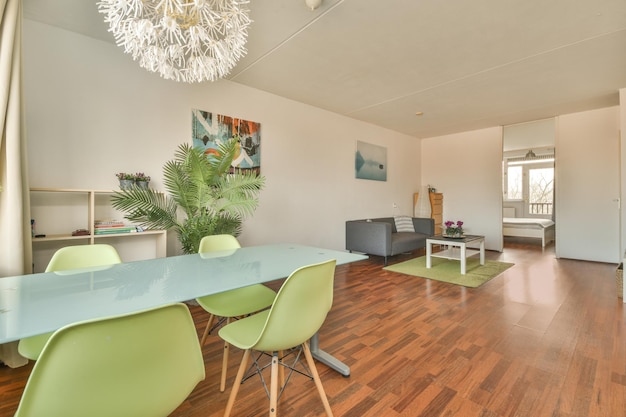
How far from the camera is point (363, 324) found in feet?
8.24

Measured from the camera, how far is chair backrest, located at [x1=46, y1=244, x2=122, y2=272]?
1651mm

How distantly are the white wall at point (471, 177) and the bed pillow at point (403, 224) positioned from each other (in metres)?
1.49

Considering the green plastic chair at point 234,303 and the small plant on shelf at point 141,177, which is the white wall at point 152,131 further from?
the green plastic chair at point 234,303

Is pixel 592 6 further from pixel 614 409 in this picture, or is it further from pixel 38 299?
pixel 38 299

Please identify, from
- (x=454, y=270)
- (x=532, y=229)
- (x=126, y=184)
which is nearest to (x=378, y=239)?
(x=454, y=270)

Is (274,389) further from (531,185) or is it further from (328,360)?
(531,185)

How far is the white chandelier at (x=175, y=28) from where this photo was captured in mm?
1419

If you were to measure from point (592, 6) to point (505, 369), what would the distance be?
2.90 m

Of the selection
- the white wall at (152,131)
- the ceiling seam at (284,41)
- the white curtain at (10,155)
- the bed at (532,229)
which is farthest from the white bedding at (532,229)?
the white curtain at (10,155)

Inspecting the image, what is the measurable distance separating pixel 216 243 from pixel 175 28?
150 cm

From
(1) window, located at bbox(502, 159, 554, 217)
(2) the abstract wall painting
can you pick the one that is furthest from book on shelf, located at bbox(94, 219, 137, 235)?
(1) window, located at bbox(502, 159, 554, 217)

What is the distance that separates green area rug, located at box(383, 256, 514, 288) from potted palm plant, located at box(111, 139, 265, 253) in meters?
2.70

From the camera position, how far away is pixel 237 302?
5.80ft

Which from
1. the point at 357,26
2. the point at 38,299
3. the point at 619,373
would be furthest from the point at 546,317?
the point at 38,299
